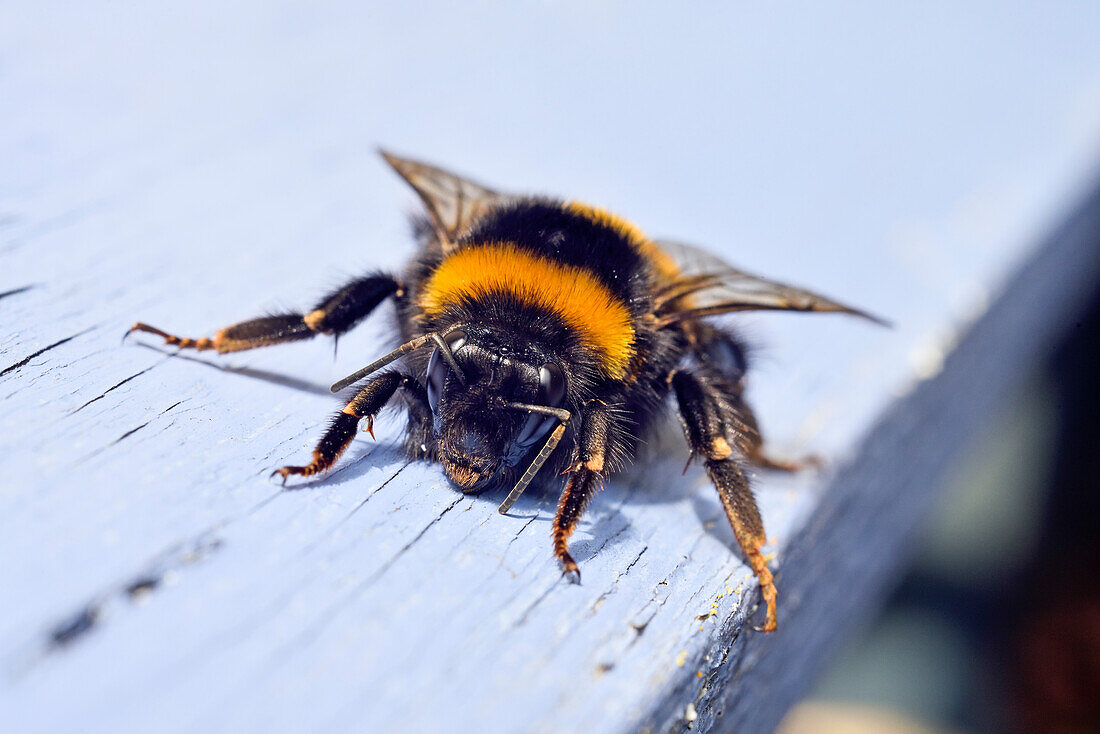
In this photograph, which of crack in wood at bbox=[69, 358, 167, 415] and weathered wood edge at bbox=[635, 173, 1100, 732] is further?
weathered wood edge at bbox=[635, 173, 1100, 732]

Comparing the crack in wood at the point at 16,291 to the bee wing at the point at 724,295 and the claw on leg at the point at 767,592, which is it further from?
the claw on leg at the point at 767,592

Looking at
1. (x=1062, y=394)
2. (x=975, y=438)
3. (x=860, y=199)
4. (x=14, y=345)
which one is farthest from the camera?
(x=1062, y=394)

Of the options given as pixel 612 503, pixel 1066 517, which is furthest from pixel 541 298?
pixel 1066 517

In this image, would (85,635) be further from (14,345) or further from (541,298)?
(541,298)

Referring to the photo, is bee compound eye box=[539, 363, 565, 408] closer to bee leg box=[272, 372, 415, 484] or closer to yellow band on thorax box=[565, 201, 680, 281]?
bee leg box=[272, 372, 415, 484]

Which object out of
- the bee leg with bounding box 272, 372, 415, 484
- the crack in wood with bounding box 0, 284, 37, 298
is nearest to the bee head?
the bee leg with bounding box 272, 372, 415, 484

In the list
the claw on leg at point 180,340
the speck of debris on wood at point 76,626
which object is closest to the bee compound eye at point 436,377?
the claw on leg at point 180,340
